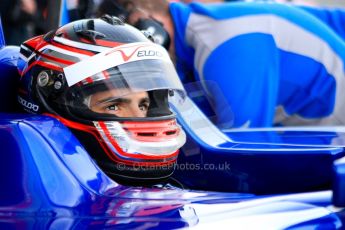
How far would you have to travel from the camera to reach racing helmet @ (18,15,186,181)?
189 centimetres

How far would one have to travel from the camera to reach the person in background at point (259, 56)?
296 centimetres

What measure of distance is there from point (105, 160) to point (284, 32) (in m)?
1.42

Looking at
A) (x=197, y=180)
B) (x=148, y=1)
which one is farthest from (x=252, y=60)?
(x=197, y=180)

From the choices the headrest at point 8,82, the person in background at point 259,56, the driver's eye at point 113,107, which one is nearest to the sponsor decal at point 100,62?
the driver's eye at point 113,107

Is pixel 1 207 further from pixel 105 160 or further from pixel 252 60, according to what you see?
pixel 252 60

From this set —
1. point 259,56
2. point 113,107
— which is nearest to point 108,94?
point 113,107

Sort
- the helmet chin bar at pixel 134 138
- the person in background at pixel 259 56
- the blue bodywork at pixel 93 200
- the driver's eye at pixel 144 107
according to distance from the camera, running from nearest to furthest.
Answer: the blue bodywork at pixel 93 200 → the helmet chin bar at pixel 134 138 → the driver's eye at pixel 144 107 → the person in background at pixel 259 56

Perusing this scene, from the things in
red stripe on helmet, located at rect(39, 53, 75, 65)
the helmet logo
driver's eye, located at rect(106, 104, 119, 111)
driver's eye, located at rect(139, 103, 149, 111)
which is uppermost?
red stripe on helmet, located at rect(39, 53, 75, 65)

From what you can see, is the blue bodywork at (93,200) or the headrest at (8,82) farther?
the headrest at (8,82)

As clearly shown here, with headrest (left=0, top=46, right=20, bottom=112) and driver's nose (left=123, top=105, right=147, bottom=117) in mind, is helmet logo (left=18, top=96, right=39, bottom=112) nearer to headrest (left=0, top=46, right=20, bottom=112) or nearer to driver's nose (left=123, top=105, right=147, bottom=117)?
headrest (left=0, top=46, right=20, bottom=112)

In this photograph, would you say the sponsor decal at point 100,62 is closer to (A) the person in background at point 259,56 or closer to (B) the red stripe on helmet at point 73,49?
(B) the red stripe on helmet at point 73,49

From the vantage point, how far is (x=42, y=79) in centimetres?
195

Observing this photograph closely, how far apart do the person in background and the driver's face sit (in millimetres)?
925

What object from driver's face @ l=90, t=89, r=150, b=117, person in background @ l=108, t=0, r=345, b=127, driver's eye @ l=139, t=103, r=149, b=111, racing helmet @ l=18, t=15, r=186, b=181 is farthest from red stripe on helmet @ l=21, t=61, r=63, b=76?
person in background @ l=108, t=0, r=345, b=127
